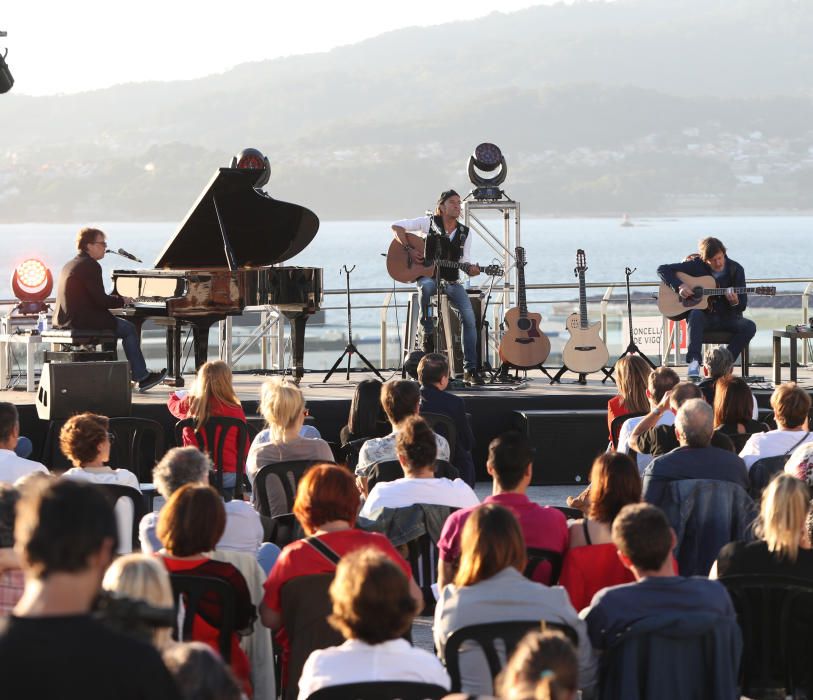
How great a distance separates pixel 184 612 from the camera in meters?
3.34

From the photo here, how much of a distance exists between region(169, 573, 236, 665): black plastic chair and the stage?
4430 millimetres

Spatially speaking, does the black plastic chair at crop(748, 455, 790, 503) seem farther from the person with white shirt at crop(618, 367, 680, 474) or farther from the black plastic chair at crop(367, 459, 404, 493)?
the black plastic chair at crop(367, 459, 404, 493)

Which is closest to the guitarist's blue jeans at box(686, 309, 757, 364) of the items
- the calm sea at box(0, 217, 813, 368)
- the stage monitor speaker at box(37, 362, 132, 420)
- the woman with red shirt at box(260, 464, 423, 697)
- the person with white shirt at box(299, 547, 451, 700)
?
the stage monitor speaker at box(37, 362, 132, 420)

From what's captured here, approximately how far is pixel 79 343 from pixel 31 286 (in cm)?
242

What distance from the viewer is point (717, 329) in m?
9.12

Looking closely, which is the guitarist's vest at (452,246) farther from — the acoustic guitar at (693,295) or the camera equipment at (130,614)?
the camera equipment at (130,614)

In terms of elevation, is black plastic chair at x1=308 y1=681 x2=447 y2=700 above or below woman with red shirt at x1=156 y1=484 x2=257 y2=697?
below

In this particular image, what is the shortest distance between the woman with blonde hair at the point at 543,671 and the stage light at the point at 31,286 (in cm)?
920

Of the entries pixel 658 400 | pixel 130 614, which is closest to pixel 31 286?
pixel 658 400

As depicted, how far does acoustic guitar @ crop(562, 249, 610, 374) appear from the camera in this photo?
992 cm

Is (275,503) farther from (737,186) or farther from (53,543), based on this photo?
(737,186)

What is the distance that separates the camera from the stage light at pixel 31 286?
10.9 meters

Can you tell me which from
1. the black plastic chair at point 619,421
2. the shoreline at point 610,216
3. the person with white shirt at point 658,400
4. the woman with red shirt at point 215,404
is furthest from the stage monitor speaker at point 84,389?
the shoreline at point 610,216

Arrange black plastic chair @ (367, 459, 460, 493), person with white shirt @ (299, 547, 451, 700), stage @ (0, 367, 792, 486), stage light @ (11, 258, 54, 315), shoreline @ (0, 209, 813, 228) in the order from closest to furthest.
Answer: person with white shirt @ (299, 547, 451, 700), black plastic chair @ (367, 459, 460, 493), stage @ (0, 367, 792, 486), stage light @ (11, 258, 54, 315), shoreline @ (0, 209, 813, 228)
